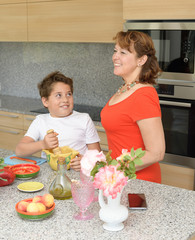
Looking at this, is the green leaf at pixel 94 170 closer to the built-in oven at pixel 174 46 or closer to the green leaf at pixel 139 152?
the green leaf at pixel 139 152

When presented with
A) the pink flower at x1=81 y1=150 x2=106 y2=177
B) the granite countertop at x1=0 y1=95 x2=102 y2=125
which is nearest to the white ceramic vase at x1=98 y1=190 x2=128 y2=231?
the pink flower at x1=81 y1=150 x2=106 y2=177

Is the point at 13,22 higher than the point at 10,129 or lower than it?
higher

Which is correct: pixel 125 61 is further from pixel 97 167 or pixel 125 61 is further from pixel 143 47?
pixel 97 167

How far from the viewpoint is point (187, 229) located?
4.42ft

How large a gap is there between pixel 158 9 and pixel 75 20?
0.90 metres

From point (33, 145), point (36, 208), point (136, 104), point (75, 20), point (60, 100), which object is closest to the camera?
point (36, 208)

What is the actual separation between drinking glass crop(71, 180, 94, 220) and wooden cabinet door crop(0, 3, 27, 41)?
255 cm

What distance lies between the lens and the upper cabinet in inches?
99.7

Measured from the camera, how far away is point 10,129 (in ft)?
12.2

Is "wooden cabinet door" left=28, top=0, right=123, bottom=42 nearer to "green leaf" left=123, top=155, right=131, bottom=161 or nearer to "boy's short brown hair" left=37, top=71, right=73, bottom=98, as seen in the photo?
"boy's short brown hair" left=37, top=71, right=73, bottom=98

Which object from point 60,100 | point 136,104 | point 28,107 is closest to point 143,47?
point 136,104

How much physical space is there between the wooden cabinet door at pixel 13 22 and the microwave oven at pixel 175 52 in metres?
1.28

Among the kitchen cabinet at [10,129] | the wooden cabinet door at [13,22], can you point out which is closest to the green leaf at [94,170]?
the kitchen cabinet at [10,129]

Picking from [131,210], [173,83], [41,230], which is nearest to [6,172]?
[41,230]
